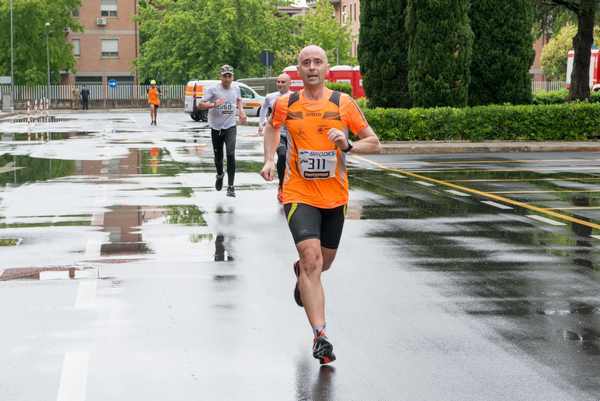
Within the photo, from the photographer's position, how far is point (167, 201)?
51.6ft

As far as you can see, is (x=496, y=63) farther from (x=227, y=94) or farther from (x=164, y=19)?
(x=164, y=19)

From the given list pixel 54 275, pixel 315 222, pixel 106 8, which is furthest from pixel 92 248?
pixel 106 8

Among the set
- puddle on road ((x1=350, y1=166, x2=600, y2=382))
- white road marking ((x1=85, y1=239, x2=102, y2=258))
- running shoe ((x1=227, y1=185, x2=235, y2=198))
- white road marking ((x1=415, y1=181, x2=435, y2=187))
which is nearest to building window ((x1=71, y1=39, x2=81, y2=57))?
white road marking ((x1=415, y1=181, x2=435, y2=187))

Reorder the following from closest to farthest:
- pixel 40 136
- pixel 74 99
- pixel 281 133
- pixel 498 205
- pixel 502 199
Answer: pixel 498 205 → pixel 281 133 → pixel 502 199 → pixel 40 136 → pixel 74 99

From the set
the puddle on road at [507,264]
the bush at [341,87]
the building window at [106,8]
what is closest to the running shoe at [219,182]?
the puddle on road at [507,264]

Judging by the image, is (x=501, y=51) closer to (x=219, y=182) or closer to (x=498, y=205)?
(x=219, y=182)

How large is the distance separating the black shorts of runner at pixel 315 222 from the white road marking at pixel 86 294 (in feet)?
6.44

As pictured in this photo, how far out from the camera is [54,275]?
956cm

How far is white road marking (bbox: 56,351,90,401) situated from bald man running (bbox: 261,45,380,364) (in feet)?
4.48

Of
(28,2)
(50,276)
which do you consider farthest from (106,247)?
(28,2)

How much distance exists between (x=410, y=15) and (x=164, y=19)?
54.5 metres

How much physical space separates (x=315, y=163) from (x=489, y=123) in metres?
22.4

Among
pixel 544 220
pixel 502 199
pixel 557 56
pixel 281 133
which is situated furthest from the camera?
pixel 557 56

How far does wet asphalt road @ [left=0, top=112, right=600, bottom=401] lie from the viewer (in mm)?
6191
